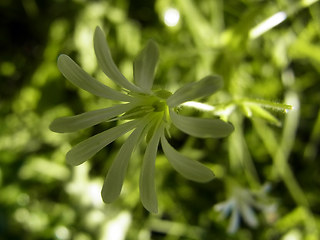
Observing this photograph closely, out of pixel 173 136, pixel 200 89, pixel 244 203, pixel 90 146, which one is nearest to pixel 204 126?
pixel 200 89

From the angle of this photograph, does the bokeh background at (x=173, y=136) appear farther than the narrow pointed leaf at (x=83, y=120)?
Yes

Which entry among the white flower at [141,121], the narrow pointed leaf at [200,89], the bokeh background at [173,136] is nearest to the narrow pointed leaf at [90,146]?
the white flower at [141,121]

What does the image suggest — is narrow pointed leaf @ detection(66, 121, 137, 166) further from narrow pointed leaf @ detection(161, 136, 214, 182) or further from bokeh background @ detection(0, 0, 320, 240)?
bokeh background @ detection(0, 0, 320, 240)

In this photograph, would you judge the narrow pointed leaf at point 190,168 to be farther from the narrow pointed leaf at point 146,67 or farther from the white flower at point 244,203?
the white flower at point 244,203

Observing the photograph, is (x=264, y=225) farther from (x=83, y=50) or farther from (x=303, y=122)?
(x=83, y=50)

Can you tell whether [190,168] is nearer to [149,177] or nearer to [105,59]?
[149,177]

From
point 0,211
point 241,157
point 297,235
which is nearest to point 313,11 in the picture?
point 241,157

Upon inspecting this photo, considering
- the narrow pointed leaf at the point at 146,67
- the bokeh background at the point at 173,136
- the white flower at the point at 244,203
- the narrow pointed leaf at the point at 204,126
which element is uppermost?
the bokeh background at the point at 173,136
